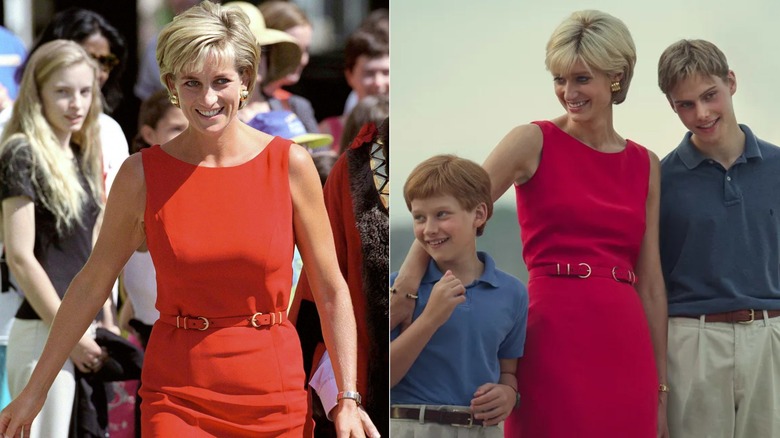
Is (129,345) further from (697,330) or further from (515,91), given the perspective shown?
(697,330)

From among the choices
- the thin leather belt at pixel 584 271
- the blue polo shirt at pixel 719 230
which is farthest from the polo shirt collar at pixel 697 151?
the thin leather belt at pixel 584 271

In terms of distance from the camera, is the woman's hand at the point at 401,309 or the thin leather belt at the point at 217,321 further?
the woman's hand at the point at 401,309

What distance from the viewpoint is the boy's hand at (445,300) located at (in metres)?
4.02

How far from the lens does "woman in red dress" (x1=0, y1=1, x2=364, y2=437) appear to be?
329cm

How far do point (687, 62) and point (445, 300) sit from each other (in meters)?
1.10

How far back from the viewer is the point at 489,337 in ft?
13.2

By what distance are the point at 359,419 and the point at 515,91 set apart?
4.22ft

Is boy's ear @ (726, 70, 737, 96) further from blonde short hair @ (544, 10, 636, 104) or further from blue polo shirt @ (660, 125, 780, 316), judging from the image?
blonde short hair @ (544, 10, 636, 104)

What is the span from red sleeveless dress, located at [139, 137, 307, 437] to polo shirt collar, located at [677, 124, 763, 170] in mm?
1474

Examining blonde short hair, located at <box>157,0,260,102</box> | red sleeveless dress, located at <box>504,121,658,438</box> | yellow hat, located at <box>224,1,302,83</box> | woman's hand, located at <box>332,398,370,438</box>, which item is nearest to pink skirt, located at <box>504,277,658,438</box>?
red sleeveless dress, located at <box>504,121,658,438</box>

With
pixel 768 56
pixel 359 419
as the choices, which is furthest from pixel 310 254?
pixel 768 56

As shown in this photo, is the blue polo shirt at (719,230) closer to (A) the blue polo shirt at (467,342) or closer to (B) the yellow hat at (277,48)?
(A) the blue polo shirt at (467,342)

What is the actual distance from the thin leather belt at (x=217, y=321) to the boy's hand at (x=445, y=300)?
0.79m

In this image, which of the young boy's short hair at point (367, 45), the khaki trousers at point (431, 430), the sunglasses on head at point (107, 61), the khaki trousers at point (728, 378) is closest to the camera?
the khaki trousers at point (431, 430)
